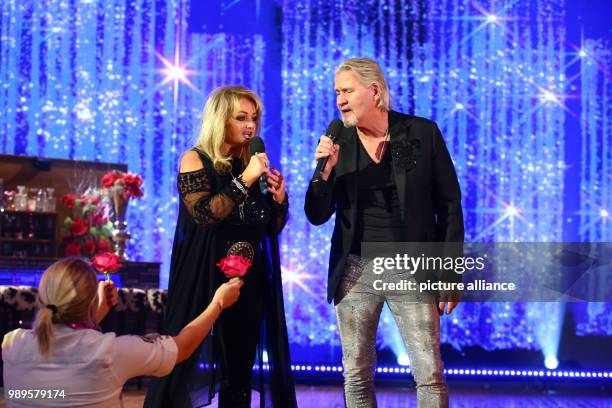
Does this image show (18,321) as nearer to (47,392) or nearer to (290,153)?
(290,153)

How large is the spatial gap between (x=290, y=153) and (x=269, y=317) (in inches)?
183

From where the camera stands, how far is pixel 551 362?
6934 millimetres

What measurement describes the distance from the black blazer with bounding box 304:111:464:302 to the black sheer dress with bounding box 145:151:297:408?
0.65 feet

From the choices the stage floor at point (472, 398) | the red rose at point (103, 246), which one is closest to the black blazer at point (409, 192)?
the stage floor at point (472, 398)

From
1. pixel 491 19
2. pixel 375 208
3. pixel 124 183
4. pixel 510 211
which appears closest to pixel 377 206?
pixel 375 208

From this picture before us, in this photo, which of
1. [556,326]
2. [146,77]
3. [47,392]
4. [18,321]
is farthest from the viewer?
[146,77]

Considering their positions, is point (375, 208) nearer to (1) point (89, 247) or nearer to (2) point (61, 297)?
(2) point (61, 297)

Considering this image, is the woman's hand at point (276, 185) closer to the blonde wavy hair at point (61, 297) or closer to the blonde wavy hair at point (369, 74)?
the blonde wavy hair at point (369, 74)

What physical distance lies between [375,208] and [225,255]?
19.9 inches

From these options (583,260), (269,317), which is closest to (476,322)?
(583,260)

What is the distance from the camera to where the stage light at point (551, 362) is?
6.91 meters

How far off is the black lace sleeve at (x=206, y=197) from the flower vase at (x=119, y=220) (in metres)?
3.40

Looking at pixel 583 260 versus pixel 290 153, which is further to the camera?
pixel 290 153

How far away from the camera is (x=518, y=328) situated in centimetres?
708
